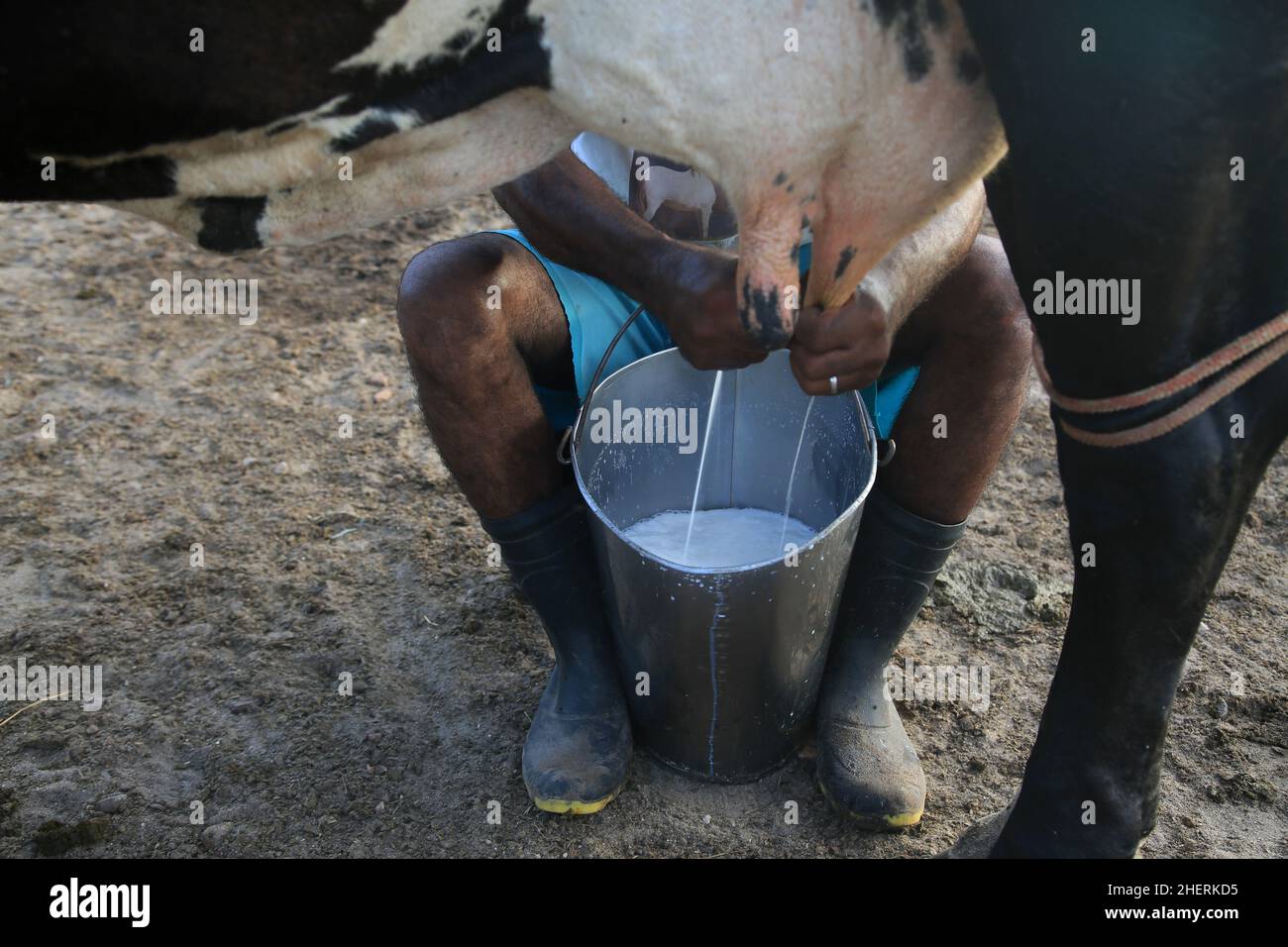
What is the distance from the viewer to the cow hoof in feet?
4.99

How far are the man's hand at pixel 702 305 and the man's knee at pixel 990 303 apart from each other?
0.36 meters

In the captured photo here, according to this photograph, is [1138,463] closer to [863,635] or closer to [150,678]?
[863,635]

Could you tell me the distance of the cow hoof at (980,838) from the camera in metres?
1.52

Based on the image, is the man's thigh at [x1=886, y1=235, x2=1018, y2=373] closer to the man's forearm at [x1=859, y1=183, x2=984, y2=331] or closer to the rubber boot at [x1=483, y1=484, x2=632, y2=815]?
the man's forearm at [x1=859, y1=183, x2=984, y2=331]

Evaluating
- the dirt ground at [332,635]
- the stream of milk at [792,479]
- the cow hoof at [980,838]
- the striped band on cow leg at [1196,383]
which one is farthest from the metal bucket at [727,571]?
the striped band on cow leg at [1196,383]

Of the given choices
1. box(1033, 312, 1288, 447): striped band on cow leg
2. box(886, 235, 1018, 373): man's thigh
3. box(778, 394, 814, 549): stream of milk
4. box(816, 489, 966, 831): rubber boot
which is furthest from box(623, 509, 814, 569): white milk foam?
box(1033, 312, 1288, 447): striped band on cow leg

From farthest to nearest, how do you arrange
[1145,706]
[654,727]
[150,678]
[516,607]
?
[516,607]
[150,678]
[654,727]
[1145,706]

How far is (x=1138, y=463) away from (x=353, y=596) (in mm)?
1285

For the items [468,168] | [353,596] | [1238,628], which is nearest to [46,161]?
[468,168]

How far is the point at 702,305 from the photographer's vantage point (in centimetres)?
133

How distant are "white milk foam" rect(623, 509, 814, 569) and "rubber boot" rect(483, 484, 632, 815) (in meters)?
0.10

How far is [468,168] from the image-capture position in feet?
3.76

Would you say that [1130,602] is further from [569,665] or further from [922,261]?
[569,665]

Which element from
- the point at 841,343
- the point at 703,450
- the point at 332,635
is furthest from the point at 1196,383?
the point at 332,635
